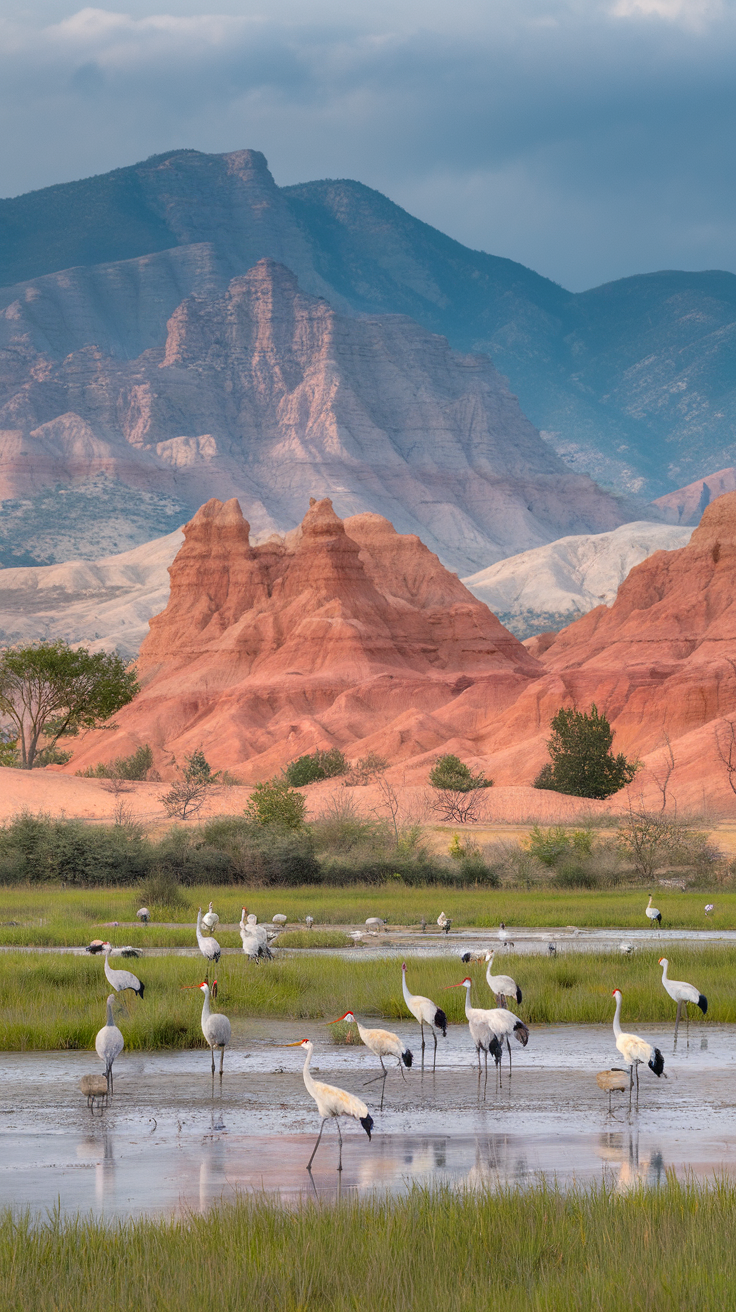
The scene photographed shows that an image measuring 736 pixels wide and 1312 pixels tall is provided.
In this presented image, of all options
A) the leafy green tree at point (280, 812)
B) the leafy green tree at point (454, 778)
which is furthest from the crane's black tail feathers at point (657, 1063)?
the leafy green tree at point (454, 778)

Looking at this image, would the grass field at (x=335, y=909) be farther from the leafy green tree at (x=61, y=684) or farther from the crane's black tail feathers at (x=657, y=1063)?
the leafy green tree at (x=61, y=684)

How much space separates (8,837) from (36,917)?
11.9m

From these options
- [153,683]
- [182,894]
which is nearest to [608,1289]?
[182,894]

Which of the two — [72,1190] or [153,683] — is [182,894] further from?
[153,683]

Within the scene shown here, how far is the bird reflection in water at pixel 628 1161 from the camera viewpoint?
10.0 metres

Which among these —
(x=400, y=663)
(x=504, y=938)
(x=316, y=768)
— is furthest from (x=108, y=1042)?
(x=400, y=663)

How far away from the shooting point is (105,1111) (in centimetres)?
1295

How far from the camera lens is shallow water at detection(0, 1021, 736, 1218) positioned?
10.1m

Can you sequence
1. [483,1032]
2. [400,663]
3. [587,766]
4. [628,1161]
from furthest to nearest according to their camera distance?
[400,663] → [587,766] → [483,1032] → [628,1161]

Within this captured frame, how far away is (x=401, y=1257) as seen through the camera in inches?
300

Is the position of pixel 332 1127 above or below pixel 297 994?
below

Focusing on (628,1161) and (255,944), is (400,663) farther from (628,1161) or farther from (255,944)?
(628,1161)

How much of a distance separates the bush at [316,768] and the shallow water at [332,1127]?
59604 mm

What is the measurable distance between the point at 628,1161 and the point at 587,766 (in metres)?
61.0
